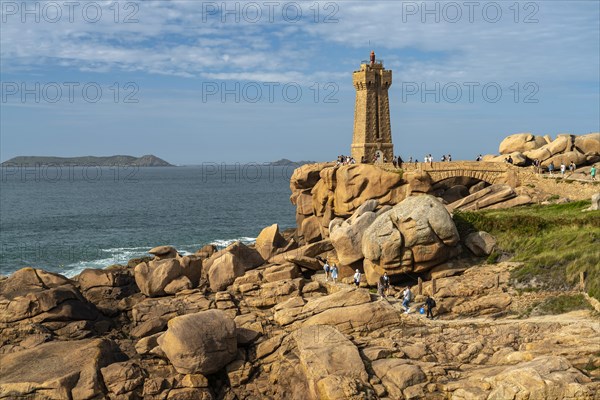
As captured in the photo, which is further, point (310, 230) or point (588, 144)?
point (310, 230)

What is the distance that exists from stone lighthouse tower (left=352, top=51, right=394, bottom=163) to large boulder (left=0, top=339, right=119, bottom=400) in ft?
115

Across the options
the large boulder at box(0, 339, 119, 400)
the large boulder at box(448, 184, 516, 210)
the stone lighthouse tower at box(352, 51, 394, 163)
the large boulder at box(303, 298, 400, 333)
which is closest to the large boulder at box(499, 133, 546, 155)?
the stone lighthouse tower at box(352, 51, 394, 163)

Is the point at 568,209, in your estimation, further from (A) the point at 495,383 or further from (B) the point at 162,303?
(B) the point at 162,303

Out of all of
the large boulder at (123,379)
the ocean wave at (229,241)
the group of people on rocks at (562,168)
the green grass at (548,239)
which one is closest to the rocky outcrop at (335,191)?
the green grass at (548,239)

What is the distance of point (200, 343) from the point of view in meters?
25.7

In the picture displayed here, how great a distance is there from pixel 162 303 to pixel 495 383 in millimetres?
20507

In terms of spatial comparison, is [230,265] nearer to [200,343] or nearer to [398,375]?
[200,343]

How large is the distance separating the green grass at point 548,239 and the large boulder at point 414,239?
3.47 metres

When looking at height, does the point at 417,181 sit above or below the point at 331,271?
above

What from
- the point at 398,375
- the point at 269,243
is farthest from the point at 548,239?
the point at 269,243

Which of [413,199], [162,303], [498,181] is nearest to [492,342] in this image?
[413,199]

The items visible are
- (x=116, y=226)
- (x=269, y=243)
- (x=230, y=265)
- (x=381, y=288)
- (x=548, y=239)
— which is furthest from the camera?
(x=116, y=226)

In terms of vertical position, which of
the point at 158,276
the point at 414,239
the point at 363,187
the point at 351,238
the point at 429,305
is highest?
the point at 363,187

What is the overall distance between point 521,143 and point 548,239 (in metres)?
26.3
